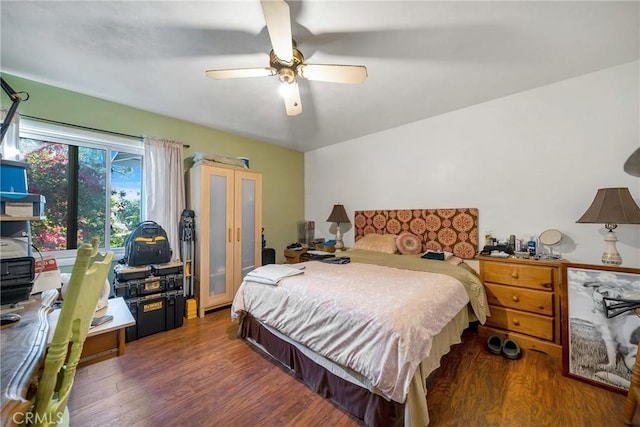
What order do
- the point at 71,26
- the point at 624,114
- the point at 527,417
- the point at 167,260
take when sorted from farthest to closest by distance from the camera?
1. the point at 167,260
2. the point at 624,114
3. the point at 71,26
4. the point at 527,417

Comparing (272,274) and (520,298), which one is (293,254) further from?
(520,298)

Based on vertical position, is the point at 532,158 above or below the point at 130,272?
above

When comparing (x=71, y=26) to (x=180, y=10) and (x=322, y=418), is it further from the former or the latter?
(x=322, y=418)

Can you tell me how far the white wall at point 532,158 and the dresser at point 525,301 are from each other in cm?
44

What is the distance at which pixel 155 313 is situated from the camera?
2566 mm

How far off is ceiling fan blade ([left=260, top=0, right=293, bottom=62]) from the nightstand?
2.98 m

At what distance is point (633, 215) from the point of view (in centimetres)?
178

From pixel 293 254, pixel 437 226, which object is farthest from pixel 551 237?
pixel 293 254

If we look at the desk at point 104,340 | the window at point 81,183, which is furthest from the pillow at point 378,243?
the window at point 81,183

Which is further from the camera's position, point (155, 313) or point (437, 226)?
point (437, 226)

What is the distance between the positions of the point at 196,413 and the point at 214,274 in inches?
70.4

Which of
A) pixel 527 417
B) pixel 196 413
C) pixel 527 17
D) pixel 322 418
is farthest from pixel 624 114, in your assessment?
pixel 196 413

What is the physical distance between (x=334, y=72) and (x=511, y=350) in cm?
280

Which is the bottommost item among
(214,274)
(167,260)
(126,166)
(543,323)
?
(543,323)
